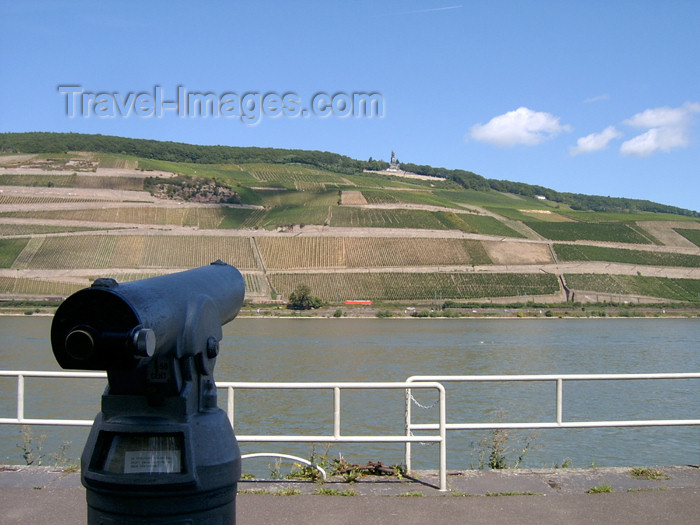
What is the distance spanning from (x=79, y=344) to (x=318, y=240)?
100682 millimetres

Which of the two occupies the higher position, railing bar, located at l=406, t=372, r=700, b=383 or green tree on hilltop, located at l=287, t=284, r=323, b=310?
railing bar, located at l=406, t=372, r=700, b=383

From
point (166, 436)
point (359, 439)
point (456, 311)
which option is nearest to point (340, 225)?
point (456, 311)

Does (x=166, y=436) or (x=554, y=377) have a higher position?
(x=166, y=436)

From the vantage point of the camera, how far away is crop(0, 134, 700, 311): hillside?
294 feet

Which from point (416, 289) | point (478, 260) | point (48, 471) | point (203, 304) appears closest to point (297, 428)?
point (48, 471)

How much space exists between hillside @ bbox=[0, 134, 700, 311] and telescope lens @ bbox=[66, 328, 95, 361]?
81.9 metres

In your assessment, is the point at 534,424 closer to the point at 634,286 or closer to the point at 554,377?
the point at 554,377

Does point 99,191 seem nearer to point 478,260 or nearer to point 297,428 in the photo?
point 478,260

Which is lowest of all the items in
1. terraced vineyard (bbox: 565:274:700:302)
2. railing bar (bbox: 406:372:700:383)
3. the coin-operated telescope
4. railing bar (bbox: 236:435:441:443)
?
terraced vineyard (bbox: 565:274:700:302)

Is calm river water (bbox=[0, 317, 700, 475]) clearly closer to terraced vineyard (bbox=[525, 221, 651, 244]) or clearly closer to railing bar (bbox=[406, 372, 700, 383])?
railing bar (bbox=[406, 372, 700, 383])

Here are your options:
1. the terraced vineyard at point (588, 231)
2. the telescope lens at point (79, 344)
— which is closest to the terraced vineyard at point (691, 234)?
the terraced vineyard at point (588, 231)

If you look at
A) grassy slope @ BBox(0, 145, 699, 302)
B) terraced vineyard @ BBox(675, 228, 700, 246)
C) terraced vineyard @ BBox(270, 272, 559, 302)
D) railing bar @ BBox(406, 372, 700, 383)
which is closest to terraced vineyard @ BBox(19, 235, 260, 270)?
grassy slope @ BBox(0, 145, 699, 302)

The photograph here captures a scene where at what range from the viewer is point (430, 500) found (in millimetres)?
5855

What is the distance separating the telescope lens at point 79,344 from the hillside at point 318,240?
269 feet
